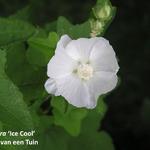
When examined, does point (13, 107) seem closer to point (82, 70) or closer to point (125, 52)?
point (82, 70)

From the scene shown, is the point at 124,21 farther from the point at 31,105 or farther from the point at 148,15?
the point at 31,105

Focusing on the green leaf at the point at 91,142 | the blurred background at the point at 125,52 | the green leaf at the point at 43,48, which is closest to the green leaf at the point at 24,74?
the green leaf at the point at 43,48

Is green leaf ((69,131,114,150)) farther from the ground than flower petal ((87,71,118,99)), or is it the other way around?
flower petal ((87,71,118,99))

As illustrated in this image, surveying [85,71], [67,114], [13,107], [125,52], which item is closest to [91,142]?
[67,114]

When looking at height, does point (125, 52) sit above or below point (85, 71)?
below

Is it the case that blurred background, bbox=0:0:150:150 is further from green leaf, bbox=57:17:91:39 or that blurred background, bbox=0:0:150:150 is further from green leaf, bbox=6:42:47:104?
green leaf, bbox=57:17:91:39

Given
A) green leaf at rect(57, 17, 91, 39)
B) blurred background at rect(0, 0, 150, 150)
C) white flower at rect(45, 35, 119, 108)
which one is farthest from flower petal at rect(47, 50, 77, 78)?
blurred background at rect(0, 0, 150, 150)
